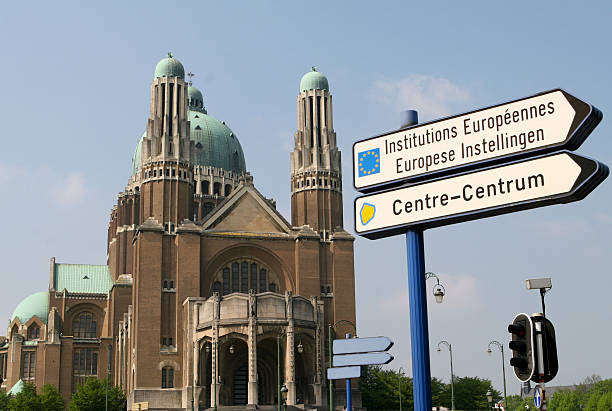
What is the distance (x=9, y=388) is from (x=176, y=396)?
35352 millimetres

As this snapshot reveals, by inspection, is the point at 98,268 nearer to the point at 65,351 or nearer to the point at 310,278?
the point at 65,351

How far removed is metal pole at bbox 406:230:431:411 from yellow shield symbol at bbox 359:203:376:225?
72cm

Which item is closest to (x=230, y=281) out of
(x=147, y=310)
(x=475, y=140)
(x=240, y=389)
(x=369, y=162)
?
(x=147, y=310)

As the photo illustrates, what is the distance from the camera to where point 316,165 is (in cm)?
7856

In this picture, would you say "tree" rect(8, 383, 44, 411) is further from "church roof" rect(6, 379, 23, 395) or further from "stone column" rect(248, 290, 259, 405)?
"stone column" rect(248, 290, 259, 405)

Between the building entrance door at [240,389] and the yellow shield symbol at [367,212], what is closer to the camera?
the yellow shield symbol at [367,212]

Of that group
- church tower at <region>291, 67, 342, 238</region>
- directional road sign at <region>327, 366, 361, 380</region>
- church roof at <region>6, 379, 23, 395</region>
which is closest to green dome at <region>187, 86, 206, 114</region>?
church tower at <region>291, 67, 342, 238</region>

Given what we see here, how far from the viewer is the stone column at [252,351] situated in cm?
6369

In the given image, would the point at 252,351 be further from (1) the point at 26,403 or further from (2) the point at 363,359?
(2) the point at 363,359

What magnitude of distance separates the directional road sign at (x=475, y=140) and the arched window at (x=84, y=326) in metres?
88.3

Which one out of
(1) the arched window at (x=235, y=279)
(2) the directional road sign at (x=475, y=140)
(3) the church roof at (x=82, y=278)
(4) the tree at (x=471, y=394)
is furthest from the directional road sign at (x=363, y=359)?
(3) the church roof at (x=82, y=278)

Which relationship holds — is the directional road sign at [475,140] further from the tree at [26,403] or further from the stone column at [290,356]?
the tree at [26,403]

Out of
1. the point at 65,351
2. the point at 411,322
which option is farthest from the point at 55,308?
the point at 411,322

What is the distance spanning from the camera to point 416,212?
13.9 meters
